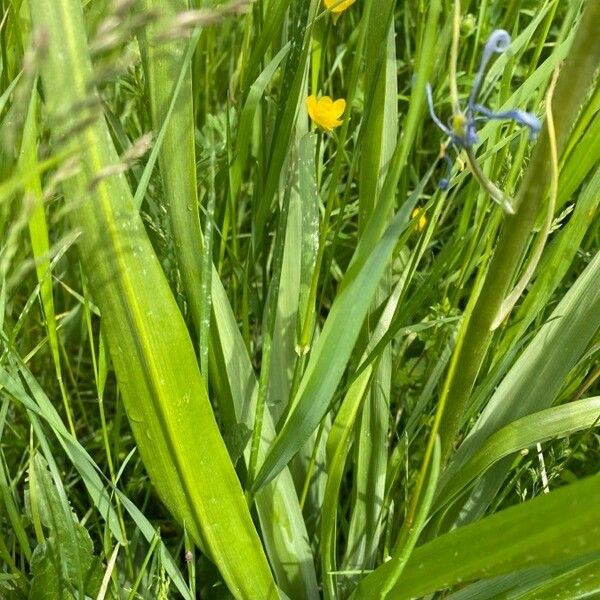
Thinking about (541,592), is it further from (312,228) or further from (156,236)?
(156,236)

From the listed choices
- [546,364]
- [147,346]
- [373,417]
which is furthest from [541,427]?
[147,346]

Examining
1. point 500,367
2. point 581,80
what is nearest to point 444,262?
point 500,367

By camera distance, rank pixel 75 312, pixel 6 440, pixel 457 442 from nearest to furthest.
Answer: pixel 457 442, pixel 6 440, pixel 75 312

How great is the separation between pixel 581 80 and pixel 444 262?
10.6 inches

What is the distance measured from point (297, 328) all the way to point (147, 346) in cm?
20

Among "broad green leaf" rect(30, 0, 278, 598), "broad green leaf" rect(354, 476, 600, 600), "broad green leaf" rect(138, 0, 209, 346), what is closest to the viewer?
"broad green leaf" rect(354, 476, 600, 600)

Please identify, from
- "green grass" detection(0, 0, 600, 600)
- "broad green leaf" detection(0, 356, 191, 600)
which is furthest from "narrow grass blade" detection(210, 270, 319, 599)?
"broad green leaf" detection(0, 356, 191, 600)

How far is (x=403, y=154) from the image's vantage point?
0.68m

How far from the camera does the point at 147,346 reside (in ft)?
2.48

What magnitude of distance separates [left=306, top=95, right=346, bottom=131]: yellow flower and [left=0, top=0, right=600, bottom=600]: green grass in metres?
0.02

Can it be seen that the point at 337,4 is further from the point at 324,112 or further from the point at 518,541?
the point at 518,541

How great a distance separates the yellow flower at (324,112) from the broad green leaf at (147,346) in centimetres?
30

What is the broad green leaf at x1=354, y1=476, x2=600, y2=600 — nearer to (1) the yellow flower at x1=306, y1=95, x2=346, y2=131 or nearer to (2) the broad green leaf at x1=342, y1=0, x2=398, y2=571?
(2) the broad green leaf at x1=342, y1=0, x2=398, y2=571

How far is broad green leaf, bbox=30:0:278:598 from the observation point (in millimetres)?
682
